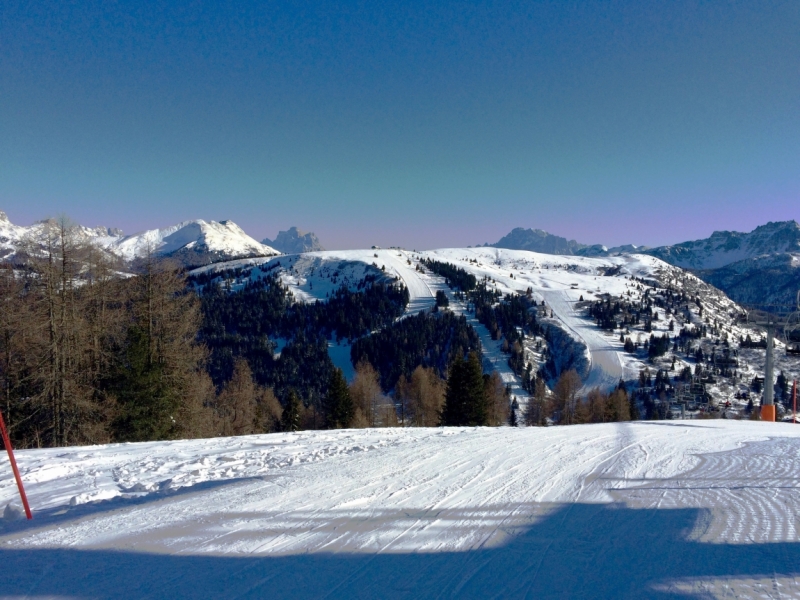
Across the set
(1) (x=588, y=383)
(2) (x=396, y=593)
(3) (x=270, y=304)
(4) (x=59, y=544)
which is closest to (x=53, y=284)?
(4) (x=59, y=544)

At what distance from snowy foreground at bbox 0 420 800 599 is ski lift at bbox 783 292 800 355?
20.1 metres

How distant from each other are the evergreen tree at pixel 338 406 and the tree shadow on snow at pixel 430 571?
32.8 metres

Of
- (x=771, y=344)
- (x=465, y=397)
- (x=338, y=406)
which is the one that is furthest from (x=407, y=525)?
(x=338, y=406)

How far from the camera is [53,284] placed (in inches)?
677

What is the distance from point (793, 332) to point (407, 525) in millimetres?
29584

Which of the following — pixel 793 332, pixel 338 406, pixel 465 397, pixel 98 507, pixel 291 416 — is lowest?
pixel 291 416

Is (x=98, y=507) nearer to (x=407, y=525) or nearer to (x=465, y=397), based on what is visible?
(x=407, y=525)

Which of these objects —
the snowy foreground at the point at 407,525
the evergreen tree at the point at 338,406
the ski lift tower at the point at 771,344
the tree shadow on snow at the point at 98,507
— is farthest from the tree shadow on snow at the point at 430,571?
the evergreen tree at the point at 338,406

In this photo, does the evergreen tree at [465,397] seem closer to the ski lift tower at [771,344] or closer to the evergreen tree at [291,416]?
the evergreen tree at [291,416]

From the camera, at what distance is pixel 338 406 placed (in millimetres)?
37062

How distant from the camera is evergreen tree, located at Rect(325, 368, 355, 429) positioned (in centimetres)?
3684

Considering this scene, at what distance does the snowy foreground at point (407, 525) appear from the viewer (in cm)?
413

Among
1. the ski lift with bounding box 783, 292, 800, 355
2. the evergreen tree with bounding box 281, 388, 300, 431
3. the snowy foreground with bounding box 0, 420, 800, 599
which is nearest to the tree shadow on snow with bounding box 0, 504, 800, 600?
the snowy foreground with bounding box 0, 420, 800, 599

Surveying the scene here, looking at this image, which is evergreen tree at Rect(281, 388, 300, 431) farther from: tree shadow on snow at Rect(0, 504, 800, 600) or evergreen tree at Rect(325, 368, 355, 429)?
tree shadow on snow at Rect(0, 504, 800, 600)
